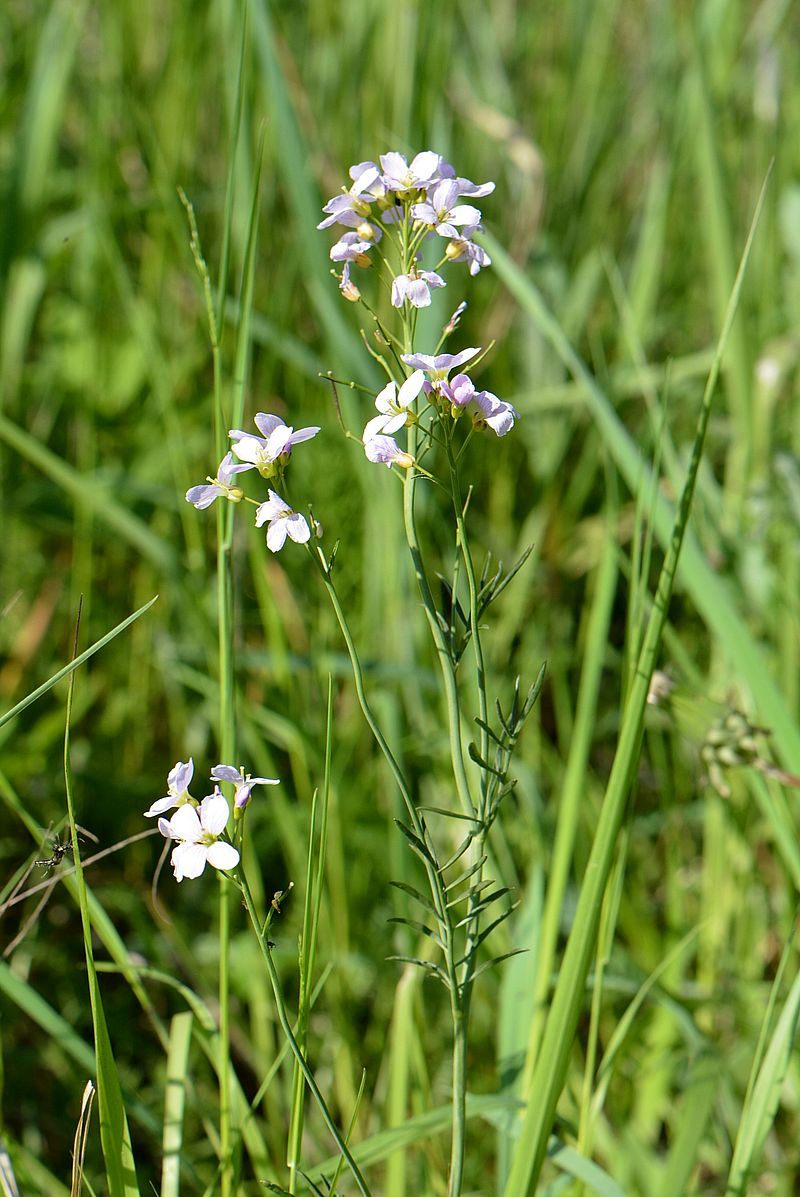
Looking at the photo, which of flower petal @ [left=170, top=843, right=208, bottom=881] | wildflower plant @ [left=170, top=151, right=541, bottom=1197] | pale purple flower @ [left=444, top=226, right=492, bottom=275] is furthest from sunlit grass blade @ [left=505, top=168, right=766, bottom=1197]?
flower petal @ [left=170, top=843, right=208, bottom=881]

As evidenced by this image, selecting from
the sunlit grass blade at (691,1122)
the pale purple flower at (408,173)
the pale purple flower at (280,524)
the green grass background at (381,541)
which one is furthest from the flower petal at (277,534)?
the sunlit grass blade at (691,1122)

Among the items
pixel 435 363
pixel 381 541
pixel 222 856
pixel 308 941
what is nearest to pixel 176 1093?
pixel 308 941

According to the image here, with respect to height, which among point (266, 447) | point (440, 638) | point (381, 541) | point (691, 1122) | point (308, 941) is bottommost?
point (691, 1122)

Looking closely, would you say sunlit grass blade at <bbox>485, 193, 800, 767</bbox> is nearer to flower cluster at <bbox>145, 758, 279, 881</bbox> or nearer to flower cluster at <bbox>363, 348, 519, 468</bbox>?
flower cluster at <bbox>363, 348, 519, 468</bbox>

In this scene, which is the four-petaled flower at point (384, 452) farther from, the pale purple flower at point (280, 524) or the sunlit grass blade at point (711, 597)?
the sunlit grass blade at point (711, 597)

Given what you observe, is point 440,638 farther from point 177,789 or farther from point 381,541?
point 381,541

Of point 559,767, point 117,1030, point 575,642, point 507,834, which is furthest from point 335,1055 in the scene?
point 575,642
